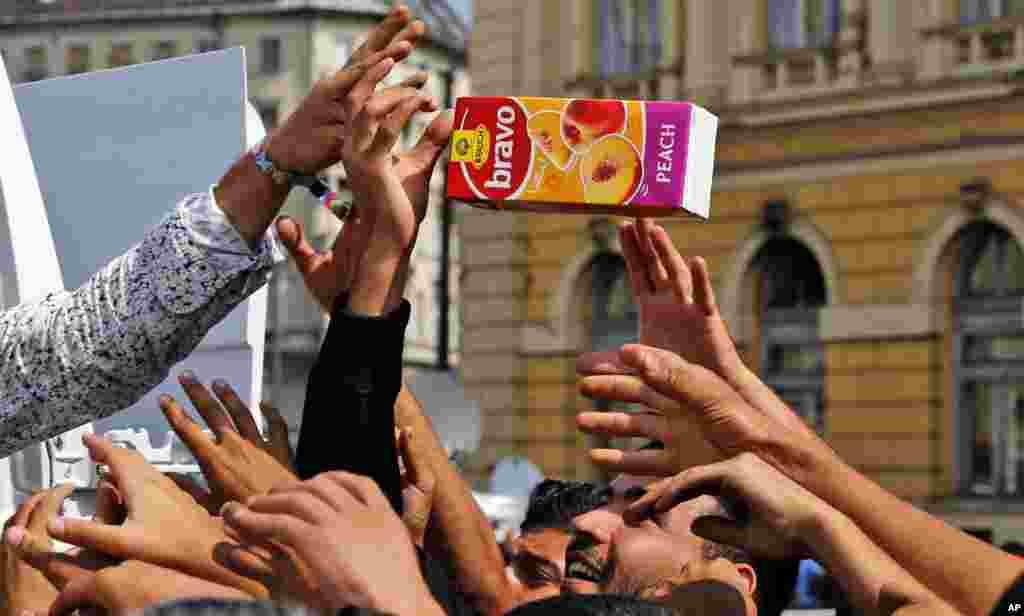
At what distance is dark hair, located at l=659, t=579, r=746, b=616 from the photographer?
3.30 m

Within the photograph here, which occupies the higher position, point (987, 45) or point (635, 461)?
point (987, 45)

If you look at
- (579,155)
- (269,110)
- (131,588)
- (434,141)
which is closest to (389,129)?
(434,141)

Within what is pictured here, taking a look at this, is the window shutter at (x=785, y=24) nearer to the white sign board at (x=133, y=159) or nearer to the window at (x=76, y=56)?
the white sign board at (x=133, y=159)

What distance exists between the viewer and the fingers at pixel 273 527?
2.43m

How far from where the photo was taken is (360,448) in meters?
3.02

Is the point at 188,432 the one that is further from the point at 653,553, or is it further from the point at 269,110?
the point at 269,110

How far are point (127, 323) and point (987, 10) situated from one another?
1772cm

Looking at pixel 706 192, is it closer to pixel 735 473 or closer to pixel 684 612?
pixel 684 612

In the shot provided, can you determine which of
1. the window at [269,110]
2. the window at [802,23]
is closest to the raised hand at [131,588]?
the window at [802,23]

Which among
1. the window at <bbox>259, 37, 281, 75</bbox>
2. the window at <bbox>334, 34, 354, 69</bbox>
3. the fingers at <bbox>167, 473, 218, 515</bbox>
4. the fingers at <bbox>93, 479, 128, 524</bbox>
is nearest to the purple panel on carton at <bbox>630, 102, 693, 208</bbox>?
the fingers at <bbox>167, 473, 218, 515</bbox>

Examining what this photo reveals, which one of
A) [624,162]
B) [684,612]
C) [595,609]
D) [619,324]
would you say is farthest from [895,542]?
[619,324]

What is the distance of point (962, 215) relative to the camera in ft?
64.9

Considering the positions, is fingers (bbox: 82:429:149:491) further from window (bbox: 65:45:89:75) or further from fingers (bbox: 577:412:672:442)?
window (bbox: 65:45:89:75)

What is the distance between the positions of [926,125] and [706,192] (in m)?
17.0
